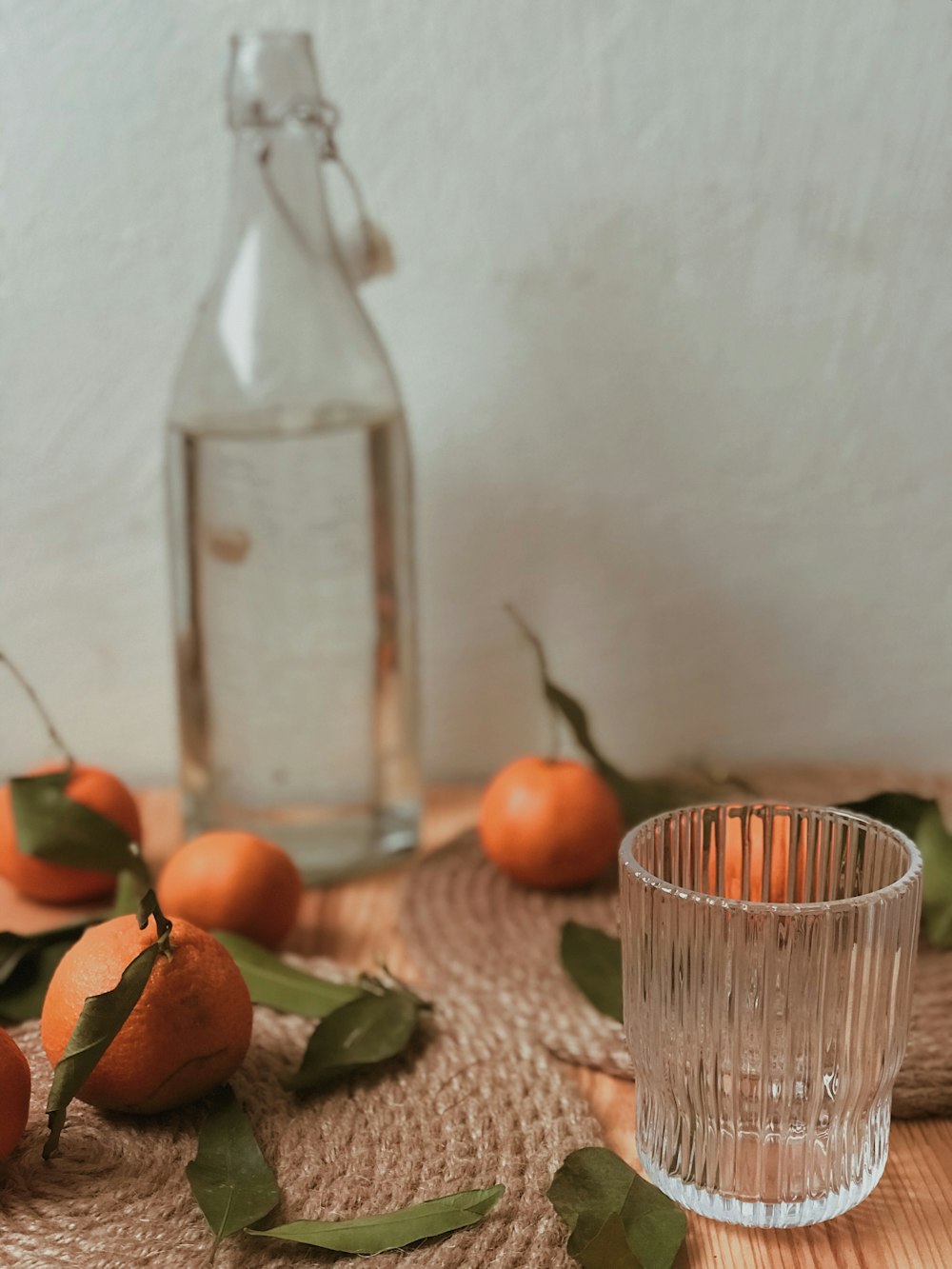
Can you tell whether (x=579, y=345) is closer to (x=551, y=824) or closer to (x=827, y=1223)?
(x=551, y=824)

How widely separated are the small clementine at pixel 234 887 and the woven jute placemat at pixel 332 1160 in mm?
69

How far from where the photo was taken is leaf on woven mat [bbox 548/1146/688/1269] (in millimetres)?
387

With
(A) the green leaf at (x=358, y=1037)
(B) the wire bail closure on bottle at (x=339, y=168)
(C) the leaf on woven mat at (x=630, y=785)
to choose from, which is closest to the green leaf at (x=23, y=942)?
(A) the green leaf at (x=358, y=1037)

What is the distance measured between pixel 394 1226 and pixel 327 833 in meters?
0.32

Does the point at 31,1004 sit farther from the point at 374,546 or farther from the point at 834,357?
the point at 834,357

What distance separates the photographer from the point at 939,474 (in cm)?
76

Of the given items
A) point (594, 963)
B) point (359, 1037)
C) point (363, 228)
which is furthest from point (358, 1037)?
point (363, 228)

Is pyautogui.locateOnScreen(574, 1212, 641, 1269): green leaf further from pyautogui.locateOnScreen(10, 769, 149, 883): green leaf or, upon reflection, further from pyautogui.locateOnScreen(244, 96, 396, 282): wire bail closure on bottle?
pyautogui.locateOnScreen(244, 96, 396, 282): wire bail closure on bottle

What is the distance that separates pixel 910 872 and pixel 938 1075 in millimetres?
123

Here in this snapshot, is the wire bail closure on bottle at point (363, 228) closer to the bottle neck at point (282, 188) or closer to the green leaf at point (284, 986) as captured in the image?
the bottle neck at point (282, 188)

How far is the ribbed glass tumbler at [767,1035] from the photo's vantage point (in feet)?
1.28

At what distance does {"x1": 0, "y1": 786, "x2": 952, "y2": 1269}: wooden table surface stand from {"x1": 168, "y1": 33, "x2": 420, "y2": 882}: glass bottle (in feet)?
0.24

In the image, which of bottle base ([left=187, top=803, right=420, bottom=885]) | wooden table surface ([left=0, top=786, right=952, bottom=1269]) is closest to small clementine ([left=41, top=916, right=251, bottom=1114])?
wooden table surface ([left=0, top=786, right=952, bottom=1269])

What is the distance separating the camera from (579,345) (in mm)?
744
